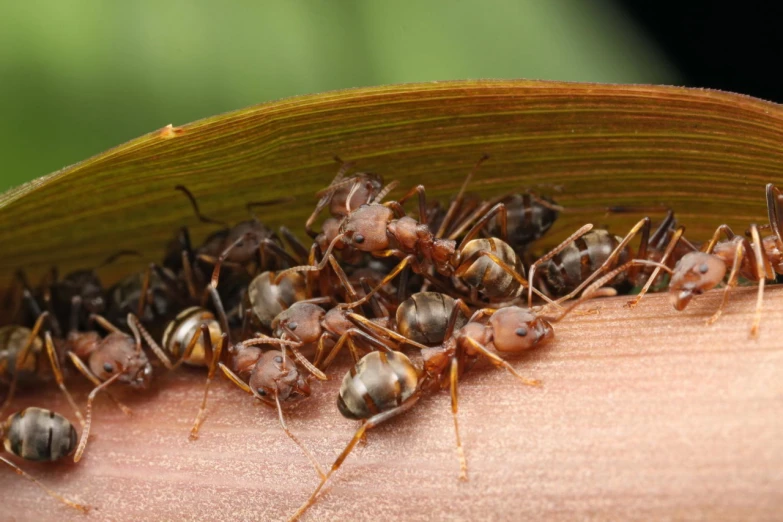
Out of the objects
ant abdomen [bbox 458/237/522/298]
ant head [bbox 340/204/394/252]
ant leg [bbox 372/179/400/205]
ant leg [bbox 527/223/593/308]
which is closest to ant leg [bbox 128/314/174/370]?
ant head [bbox 340/204/394/252]

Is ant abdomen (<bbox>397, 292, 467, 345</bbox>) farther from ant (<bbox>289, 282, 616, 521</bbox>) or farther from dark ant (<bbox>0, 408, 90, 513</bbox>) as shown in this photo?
dark ant (<bbox>0, 408, 90, 513</bbox>)

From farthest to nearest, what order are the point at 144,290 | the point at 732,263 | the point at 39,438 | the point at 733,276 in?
the point at 144,290 → the point at 39,438 → the point at 732,263 → the point at 733,276

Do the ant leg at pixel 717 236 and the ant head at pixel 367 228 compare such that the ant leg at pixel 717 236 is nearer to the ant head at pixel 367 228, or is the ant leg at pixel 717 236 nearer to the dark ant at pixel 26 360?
the ant head at pixel 367 228

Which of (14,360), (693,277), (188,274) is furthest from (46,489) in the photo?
(693,277)

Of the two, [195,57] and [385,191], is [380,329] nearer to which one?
[385,191]

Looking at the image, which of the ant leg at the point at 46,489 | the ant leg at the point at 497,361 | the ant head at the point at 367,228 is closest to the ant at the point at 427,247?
the ant head at the point at 367,228

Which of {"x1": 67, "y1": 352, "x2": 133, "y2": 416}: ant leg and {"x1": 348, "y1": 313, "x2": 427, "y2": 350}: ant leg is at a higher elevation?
{"x1": 348, "y1": 313, "x2": 427, "y2": 350}: ant leg

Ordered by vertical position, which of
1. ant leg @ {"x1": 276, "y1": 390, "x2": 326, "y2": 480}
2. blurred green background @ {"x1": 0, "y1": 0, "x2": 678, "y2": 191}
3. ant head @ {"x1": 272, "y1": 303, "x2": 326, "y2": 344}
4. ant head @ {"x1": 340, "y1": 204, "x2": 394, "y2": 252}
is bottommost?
ant leg @ {"x1": 276, "y1": 390, "x2": 326, "y2": 480}
